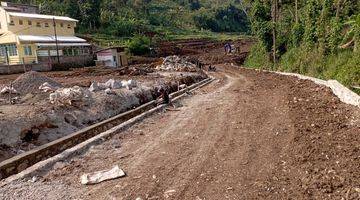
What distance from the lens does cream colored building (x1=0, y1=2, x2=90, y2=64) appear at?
3900 cm

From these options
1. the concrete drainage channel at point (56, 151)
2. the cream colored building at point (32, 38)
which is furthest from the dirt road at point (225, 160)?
the cream colored building at point (32, 38)

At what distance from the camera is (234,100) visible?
677 inches

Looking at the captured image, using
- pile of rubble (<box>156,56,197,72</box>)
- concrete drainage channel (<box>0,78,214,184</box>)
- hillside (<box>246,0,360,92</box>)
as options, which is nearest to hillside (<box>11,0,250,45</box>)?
pile of rubble (<box>156,56,197,72</box>)

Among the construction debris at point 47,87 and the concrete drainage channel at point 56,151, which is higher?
the construction debris at point 47,87

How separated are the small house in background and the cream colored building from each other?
417cm

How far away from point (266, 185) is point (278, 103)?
9.62m

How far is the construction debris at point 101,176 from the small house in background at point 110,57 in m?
35.1

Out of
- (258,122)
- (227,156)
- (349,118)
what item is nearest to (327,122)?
(349,118)

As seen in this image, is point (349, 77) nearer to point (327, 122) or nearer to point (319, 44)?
point (327, 122)

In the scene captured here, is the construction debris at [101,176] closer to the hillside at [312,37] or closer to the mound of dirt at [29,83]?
the mound of dirt at [29,83]

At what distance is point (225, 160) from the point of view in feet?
26.3

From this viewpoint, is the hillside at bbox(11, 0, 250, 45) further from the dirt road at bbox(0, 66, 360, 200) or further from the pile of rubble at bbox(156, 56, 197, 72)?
the dirt road at bbox(0, 66, 360, 200)

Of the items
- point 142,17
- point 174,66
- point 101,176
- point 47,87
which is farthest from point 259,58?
point 142,17

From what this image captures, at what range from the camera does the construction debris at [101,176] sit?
7.12 meters
